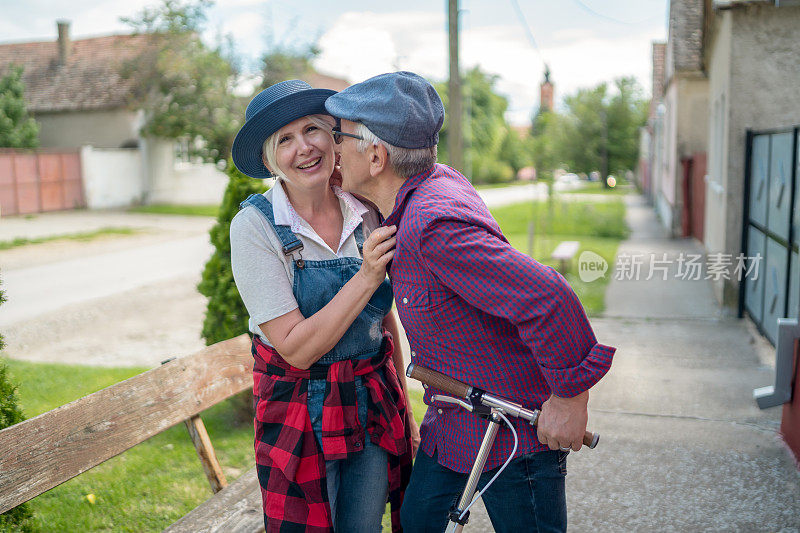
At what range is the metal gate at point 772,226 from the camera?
21.0 ft

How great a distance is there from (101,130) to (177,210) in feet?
18.7

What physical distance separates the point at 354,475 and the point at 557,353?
92cm

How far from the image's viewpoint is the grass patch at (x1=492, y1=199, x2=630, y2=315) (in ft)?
36.6

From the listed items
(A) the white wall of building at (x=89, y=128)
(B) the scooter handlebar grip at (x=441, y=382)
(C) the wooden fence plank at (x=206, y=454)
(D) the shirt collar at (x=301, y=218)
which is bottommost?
(C) the wooden fence plank at (x=206, y=454)

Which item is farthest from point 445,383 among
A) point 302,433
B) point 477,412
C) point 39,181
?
point 39,181

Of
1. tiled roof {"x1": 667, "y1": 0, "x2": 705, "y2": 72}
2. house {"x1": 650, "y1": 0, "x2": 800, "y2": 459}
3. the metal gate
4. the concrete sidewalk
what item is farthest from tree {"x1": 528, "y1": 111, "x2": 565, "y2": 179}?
the concrete sidewalk

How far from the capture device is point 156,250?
16594 mm

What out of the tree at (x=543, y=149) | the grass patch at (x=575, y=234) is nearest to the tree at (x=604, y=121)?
the grass patch at (x=575, y=234)

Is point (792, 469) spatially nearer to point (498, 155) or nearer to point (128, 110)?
point (128, 110)

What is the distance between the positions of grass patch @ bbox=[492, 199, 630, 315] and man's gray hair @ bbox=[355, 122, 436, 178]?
750 centimetres

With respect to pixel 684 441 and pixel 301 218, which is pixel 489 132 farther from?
pixel 301 218

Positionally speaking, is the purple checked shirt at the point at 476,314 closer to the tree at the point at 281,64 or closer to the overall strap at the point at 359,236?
the overall strap at the point at 359,236

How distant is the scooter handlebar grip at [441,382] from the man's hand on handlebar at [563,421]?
223 mm

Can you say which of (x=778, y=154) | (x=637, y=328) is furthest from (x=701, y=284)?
(x=778, y=154)
